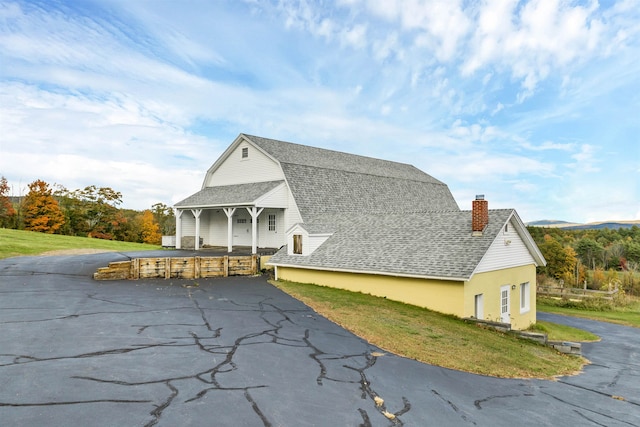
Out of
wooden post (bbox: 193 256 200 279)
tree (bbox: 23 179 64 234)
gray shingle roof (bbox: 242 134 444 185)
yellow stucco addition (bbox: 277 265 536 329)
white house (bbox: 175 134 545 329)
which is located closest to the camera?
yellow stucco addition (bbox: 277 265 536 329)

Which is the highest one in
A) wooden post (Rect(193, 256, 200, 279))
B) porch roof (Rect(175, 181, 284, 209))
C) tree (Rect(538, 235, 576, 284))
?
porch roof (Rect(175, 181, 284, 209))

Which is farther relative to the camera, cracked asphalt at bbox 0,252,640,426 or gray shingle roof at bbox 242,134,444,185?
gray shingle roof at bbox 242,134,444,185

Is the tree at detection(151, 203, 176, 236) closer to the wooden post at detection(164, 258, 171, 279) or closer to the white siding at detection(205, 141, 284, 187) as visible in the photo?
the white siding at detection(205, 141, 284, 187)

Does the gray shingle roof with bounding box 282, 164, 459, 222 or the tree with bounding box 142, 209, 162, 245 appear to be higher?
the gray shingle roof with bounding box 282, 164, 459, 222

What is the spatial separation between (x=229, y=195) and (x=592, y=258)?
61.8 metres

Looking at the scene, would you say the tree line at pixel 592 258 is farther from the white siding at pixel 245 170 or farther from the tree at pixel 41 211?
the tree at pixel 41 211

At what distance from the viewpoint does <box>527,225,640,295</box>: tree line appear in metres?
45.4

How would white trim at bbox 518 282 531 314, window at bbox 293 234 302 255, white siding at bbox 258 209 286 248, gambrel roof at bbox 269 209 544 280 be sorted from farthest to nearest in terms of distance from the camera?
white siding at bbox 258 209 286 248, window at bbox 293 234 302 255, white trim at bbox 518 282 531 314, gambrel roof at bbox 269 209 544 280

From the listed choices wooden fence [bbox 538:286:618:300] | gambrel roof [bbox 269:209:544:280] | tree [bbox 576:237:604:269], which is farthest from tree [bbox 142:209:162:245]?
tree [bbox 576:237:604:269]

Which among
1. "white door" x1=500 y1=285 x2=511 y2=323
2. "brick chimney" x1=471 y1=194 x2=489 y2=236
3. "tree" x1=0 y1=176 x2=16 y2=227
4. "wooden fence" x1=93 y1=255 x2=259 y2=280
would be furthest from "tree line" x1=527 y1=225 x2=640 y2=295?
"tree" x1=0 y1=176 x2=16 y2=227

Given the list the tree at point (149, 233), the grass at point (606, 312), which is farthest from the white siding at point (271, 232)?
the tree at point (149, 233)

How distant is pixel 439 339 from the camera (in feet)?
35.0

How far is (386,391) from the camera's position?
652 cm

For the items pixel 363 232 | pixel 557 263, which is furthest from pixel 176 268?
pixel 557 263
